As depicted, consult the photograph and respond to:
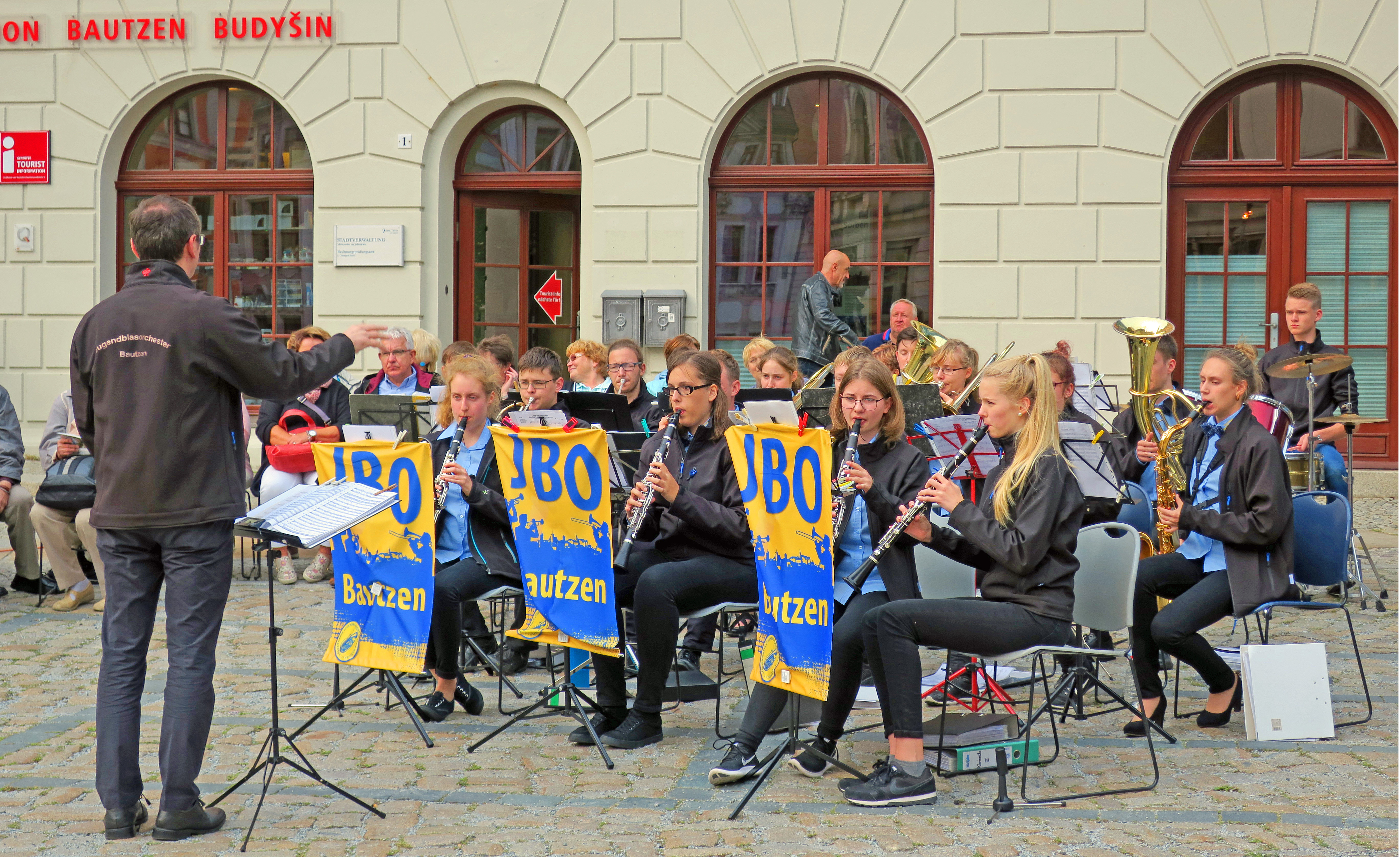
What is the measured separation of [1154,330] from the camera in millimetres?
6430

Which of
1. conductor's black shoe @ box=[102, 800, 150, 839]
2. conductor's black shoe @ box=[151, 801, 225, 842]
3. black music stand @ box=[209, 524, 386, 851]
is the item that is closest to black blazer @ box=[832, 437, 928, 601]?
black music stand @ box=[209, 524, 386, 851]

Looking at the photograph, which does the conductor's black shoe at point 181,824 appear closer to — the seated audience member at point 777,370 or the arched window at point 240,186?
the seated audience member at point 777,370

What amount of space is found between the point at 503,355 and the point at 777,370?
74.7 inches

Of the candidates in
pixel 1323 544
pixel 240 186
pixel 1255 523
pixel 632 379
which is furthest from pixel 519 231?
pixel 1255 523

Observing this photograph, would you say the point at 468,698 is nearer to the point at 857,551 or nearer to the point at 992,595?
the point at 857,551

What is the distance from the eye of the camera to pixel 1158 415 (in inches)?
245

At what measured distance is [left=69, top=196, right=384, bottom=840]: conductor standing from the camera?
408cm

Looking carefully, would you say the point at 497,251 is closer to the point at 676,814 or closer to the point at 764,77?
the point at 764,77

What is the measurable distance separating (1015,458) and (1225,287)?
8365mm

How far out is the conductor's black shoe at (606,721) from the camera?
5.28 m

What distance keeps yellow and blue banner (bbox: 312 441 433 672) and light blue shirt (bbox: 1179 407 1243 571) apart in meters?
3.09

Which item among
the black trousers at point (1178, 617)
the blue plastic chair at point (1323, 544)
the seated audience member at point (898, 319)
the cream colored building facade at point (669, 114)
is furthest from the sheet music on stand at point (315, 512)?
the cream colored building facade at point (669, 114)

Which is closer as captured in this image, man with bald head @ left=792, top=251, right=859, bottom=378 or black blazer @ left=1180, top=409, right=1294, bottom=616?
black blazer @ left=1180, top=409, right=1294, bottom=616

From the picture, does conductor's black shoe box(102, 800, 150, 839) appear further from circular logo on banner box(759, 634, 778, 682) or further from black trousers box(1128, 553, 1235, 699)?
black trousers box(1128, 553, 1235, 699)
